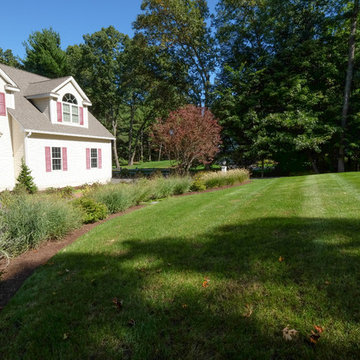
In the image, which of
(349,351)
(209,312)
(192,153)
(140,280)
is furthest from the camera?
(192,153)

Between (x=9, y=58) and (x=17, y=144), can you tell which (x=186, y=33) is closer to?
(x=17, y=144)

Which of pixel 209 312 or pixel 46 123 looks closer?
pixel 209 312

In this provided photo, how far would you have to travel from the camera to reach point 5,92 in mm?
12047

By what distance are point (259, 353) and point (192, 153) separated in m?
13.0

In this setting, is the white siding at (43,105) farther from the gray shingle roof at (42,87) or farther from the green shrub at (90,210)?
the green shrub at (90,210)

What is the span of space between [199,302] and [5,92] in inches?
555

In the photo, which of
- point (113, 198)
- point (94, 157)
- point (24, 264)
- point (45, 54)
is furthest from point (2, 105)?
point (45, 54)

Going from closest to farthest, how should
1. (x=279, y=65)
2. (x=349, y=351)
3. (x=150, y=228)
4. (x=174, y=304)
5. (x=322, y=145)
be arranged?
(x=349, y=351)
(x=174, y=304)
(x=150, y=228)
(x=322, y=145)
(x=279, y=65)

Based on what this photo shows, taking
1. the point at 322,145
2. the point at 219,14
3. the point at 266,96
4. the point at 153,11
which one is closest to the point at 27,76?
the point at 153,11

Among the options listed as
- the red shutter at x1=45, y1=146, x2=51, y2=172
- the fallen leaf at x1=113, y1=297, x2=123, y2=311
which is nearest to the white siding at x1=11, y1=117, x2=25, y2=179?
the red shutter at x1=45, y1=146, x2=51, y2=172

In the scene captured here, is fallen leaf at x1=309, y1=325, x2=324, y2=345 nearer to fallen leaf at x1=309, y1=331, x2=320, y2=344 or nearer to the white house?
fallen leaf at x1=309, y1=331, x2=320, y2=344

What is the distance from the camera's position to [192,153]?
47.9 feet

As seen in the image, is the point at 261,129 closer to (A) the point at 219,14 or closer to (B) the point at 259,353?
(A) the point at 219,14

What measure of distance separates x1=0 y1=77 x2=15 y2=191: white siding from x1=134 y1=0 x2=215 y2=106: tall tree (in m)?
13.1
